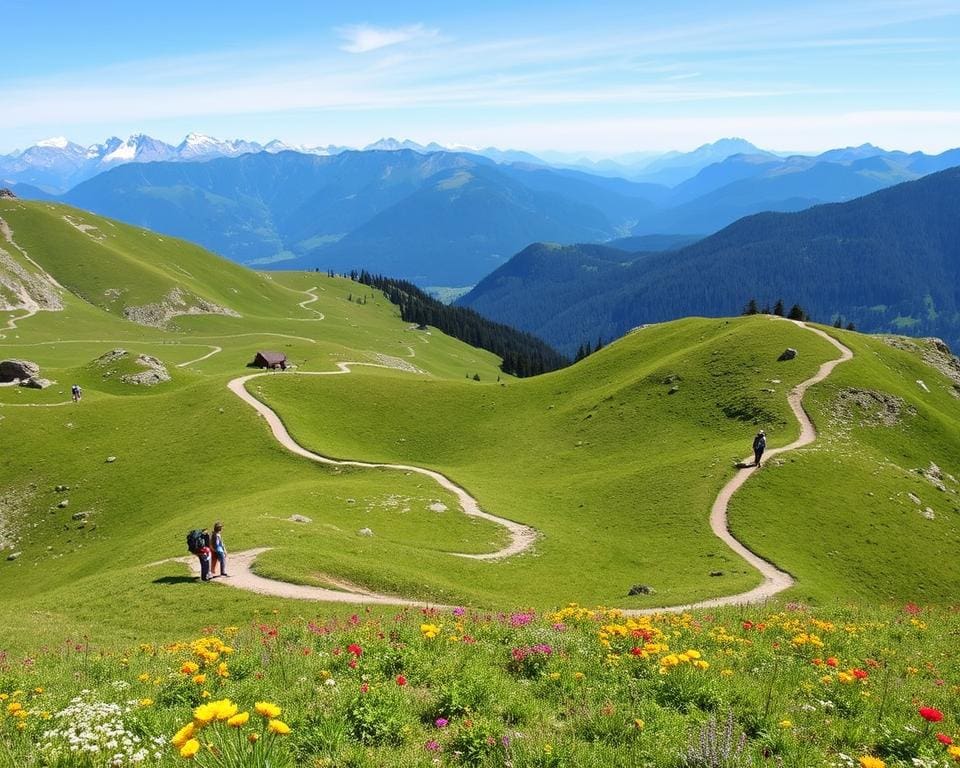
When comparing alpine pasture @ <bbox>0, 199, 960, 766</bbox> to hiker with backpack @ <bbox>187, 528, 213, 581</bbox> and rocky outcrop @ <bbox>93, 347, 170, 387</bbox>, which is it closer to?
rocky outcrop @ <bbox>93, 347, 170, 387</bbox>

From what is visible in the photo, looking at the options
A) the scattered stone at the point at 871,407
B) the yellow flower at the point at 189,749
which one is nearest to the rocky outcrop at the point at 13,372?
the yellow flower at the point at 189,749

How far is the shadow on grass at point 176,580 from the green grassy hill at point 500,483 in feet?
1.66

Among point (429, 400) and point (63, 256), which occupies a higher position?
point (63, 256)

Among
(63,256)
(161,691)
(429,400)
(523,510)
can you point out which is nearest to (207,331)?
(63,256)

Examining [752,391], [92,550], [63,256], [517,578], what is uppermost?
[63,256]

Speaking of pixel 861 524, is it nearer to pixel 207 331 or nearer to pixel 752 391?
pixel 752 391

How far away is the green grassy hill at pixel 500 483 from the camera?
3534 cm

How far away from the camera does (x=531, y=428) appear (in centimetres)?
7500

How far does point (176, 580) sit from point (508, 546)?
71.7 feet

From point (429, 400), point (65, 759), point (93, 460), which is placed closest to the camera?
point (65, 759)

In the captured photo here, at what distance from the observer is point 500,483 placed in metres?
60.8

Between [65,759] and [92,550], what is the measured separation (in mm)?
49601

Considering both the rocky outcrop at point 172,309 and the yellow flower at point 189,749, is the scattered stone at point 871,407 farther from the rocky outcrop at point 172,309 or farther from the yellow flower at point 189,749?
the rocky outcrop at point 172,309

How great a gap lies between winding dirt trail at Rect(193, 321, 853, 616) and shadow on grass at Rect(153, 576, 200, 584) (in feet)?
4.53
